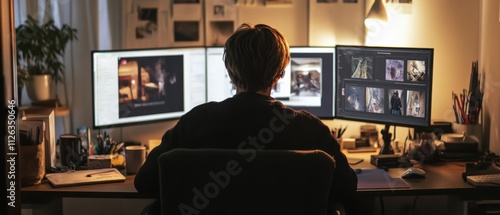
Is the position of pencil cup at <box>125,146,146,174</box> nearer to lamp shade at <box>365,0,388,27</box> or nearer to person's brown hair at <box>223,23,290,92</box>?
person's brown hair at <box>223,23,290,92</box>

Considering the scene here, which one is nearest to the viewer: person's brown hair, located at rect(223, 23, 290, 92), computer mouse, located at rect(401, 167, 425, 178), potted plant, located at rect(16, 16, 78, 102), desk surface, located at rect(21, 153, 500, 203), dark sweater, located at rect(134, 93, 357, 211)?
dark sweater, located at rect(134, 93, 357, 211)

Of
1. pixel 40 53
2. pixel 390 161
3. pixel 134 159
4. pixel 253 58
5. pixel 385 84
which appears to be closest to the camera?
pixel 253 58

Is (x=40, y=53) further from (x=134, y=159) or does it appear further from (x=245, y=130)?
(x=245, y=130)

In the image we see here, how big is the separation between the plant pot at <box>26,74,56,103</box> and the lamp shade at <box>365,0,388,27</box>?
4.96 ft

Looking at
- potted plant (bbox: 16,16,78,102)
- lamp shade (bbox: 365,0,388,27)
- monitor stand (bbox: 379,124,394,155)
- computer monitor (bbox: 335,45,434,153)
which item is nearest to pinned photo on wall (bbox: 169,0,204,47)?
potted plant (bbox: 16,16,78,102)

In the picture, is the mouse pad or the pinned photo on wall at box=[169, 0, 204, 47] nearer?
the mouse pad

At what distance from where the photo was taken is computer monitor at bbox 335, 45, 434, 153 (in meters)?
3.08

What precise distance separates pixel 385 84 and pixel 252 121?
1.19 metres

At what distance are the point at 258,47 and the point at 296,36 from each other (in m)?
1.31

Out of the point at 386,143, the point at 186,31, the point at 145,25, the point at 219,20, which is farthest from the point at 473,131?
the point at 145,25

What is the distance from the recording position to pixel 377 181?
8.95 ft

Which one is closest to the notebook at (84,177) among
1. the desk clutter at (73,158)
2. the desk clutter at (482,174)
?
the desk clutter at (73,158)

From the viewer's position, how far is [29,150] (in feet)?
8.82

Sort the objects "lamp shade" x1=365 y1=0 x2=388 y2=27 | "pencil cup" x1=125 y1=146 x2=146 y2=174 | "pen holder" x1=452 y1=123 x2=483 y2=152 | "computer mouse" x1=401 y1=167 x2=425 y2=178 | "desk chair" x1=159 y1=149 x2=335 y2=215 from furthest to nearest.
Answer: "lamp shade" x1=365 y1=0 x2=388 y2=27 < "pen holder" x1=452 y1=123 x2=483 y2=152 < "pencil cup" x1=125 y1=146 x2=146 y2=174 < "computer mouse" x1=401 y1=167 x2=425 y2=178 < "desk chair" x1=159 y1=149 x2=335 y2=215
